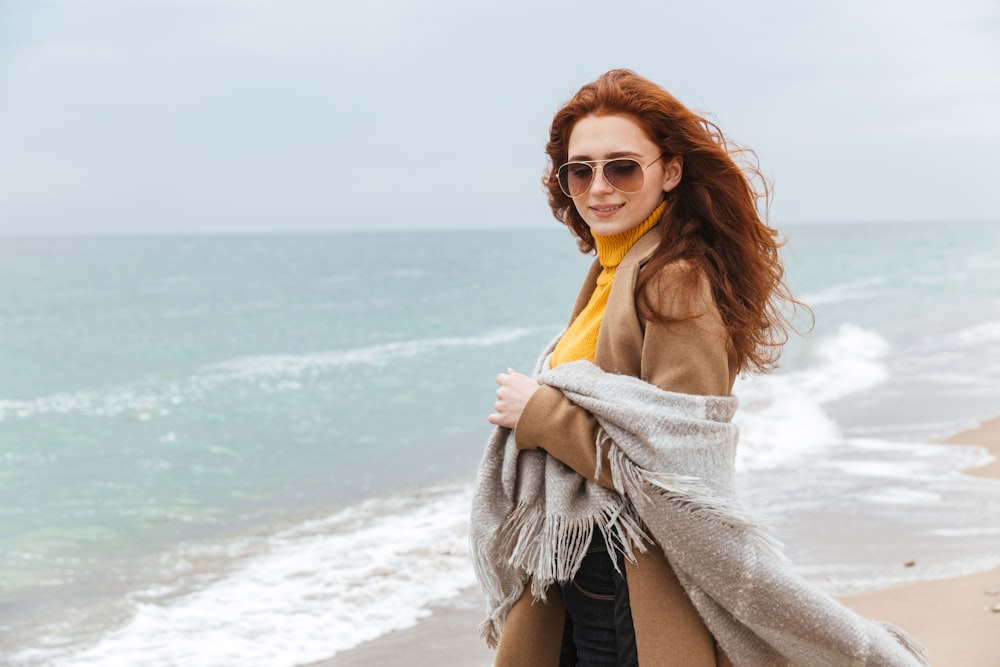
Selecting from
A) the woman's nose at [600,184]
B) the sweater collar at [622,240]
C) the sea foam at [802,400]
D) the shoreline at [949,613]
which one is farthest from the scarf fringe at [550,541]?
the sea foam at [802,400]

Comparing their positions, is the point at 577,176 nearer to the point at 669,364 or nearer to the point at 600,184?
the point at 600,184

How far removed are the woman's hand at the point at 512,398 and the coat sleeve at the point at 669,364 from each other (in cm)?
5

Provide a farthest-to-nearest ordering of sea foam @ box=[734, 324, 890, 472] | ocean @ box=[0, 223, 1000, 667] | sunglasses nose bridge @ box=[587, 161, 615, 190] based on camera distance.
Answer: sea foam @ box=[734, 324, 890, 472], ocean @ box=[0, 223, 1000, 667], sunglasses nose bridge @ box=[587, 161, 615, 190]

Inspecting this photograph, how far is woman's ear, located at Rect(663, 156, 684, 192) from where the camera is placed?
2230mm

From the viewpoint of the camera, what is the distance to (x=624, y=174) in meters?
2.20

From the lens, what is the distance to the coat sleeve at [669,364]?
2.00 m

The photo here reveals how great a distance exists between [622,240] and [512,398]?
0.47m

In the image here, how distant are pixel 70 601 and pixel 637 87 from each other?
615 centimetres

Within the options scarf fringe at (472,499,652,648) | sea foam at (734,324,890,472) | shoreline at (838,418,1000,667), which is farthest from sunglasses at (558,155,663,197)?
sea foam at (734,324,890,472)

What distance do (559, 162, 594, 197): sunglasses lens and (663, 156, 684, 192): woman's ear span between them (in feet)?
0.55

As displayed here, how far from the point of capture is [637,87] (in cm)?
218

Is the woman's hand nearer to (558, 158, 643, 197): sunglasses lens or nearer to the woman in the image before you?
the woman

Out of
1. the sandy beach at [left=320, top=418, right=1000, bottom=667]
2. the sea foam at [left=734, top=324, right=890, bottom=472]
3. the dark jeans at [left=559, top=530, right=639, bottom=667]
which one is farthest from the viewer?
the sea foam at [left=734, top=324, right=890, bottom=472]

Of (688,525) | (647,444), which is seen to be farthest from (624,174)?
(688,525)
